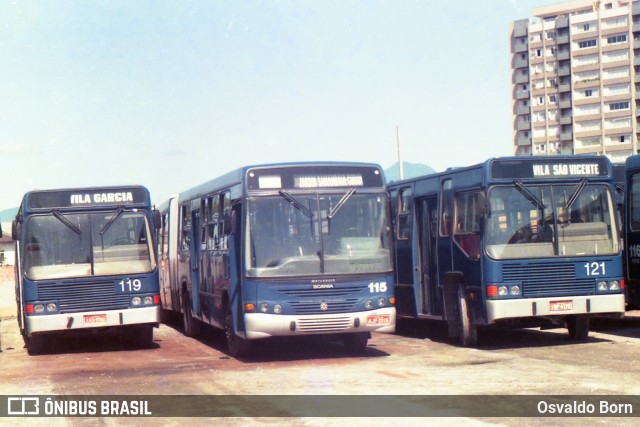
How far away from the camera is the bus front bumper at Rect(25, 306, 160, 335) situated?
1800cm

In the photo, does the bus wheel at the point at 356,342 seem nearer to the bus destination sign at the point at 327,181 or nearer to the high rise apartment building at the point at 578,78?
the bus destination sign at the point at 327,181

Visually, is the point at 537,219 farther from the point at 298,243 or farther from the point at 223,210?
the point at 223,210

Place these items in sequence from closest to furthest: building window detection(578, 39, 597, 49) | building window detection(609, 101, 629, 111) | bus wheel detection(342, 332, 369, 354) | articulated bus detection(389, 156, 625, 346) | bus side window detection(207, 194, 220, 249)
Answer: articulated bus detection(389, 156, 625, 346)
bus wheel detection(342, 332, 369, 354)
bus side window detection(207, 194, 220, 249)
building window detection(609, 101, 629, 111)
building window detection(578, 39, 597, 49)

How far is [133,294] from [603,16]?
13671cm

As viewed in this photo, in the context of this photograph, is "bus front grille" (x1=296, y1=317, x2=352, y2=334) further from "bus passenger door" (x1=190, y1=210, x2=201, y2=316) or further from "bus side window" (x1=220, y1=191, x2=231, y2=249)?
"bus passenger door" (x1=190, y1=210, x2=201, y2=316)

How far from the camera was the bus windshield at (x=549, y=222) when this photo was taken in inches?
647

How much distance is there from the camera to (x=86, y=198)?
18.8 meters

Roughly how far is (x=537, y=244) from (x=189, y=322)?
8.63 m

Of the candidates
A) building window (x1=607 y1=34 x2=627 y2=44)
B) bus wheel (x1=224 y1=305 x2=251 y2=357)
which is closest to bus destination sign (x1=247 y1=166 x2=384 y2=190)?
bus wheel (x1=224 y1=305 x2=251 y2=357)

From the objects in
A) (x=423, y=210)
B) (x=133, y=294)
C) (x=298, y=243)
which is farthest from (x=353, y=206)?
(x=133, y=294)

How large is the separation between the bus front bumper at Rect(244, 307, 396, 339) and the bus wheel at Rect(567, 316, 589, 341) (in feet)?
12.7

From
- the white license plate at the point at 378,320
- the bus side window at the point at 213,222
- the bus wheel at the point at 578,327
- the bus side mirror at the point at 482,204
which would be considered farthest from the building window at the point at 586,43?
the white license plate at the point at 378,320

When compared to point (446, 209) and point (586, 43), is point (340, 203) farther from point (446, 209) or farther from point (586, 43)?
point (586, 43)

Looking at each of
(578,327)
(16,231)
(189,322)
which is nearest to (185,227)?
(189,322)
